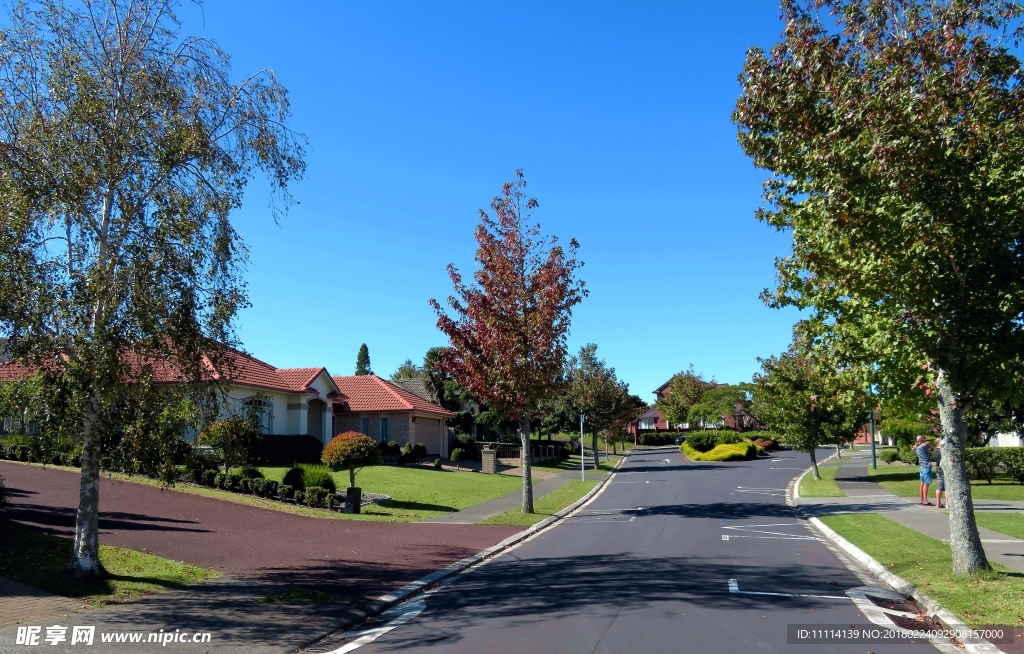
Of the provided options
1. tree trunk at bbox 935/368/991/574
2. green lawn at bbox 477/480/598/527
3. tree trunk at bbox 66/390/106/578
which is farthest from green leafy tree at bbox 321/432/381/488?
tree trunk at bbox 935/368/991/574

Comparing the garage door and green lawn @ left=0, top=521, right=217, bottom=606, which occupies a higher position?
the garage door

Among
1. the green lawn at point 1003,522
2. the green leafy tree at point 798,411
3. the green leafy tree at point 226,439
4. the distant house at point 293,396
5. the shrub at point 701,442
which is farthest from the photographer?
the shrub at point 701,442

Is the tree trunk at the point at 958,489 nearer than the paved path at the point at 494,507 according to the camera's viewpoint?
Yes

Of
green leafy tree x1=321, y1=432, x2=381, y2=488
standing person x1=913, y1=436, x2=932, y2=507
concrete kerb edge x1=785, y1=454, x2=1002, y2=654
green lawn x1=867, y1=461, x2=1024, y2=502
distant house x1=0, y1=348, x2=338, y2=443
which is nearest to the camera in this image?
concrete kerb edge x1=785, y1=454, x2=1002, y2=654

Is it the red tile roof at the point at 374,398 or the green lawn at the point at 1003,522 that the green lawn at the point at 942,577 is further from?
the red tile roof at the point at 374,398

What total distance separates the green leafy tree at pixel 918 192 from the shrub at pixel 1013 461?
1972 centimetres

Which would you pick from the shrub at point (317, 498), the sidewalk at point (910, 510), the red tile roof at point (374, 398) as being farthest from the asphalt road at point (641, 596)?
the red tile roof at point (374, 398)

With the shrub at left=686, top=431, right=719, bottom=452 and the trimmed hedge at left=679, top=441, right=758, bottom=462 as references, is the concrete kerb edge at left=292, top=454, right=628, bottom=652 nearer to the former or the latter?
the trimmed hedge at left=679, top=441, right=758, bottom=462

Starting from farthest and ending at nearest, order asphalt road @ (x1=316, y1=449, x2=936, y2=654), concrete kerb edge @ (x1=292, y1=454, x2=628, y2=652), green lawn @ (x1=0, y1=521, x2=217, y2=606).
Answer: green lawn @ (x1=0, y1=521, x2=217, y2=606) < concrete kerb edge @ (x1=292, y1=454, x2=628, y2=652) < asphalt road @ (x1=316, y1=449, x2=936, y2=654)

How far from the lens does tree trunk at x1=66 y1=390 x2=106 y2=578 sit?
961 centimetres

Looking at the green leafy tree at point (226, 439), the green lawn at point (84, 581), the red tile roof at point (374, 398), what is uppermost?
the red tile roof at point (374, 398)

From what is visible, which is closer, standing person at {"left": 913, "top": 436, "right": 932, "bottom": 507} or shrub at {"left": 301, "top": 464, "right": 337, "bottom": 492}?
standing person at {"left": 913, "top": 436, "right": 932, "bottom": 507}

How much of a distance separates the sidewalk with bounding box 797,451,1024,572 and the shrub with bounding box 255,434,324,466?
65.0 ft

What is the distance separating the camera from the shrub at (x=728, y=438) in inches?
2284
